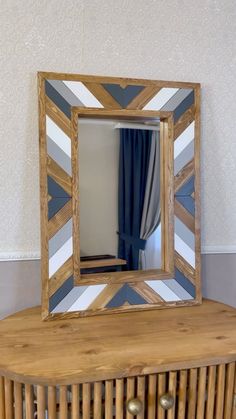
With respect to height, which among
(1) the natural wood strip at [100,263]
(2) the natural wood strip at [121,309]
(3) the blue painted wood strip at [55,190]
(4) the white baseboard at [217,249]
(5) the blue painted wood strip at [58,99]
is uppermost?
(5) the blue painted wood strip at [58,99]

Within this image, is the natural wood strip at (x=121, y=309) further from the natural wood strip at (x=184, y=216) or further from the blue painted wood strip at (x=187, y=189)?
the blue painted wood strip at (x=187, y=189)

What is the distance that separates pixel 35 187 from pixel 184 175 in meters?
0.58

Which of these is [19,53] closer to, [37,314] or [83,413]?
[37,314]

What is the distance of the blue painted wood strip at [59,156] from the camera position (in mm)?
1259

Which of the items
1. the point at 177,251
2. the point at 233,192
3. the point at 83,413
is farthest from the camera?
the point at 233,192

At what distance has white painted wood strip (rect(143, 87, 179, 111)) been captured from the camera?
53.6 inches

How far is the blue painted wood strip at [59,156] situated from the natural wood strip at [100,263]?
33 centimetres

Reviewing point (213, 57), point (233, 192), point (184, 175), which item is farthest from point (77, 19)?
point (233, 192)

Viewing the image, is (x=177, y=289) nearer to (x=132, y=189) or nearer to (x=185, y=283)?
(x=185, y=283)

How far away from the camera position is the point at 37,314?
1293 mm

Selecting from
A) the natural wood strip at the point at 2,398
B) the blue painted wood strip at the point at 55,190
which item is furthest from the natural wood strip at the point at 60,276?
the natural wood strip at the point at 2,398

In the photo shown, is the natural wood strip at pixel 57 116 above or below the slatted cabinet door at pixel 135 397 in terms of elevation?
above

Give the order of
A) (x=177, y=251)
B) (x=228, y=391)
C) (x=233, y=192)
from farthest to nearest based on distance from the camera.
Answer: (x=233, y=192) → (x=177, y=251) → (x=228, y=391)

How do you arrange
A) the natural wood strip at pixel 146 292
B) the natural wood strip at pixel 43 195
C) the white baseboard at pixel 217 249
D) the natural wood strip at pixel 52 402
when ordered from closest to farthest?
the natural wood strip at pixel 52 402, the natural wood strip at pixel 43 195, the natural wood strip at pixel 146 292, the white baseboard at pixel 217 249
